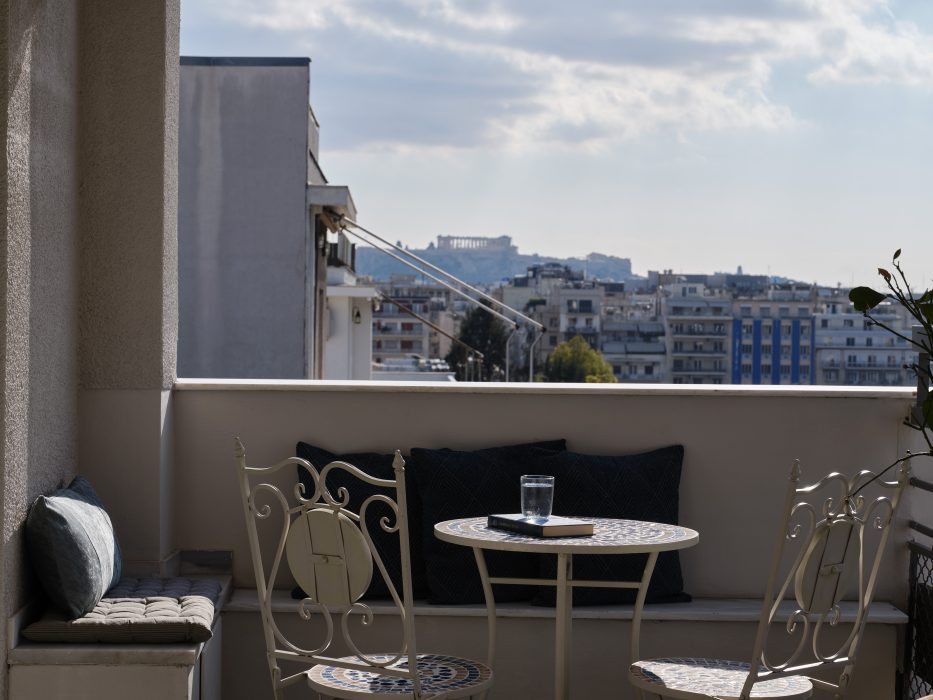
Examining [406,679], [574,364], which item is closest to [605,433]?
[406,679]

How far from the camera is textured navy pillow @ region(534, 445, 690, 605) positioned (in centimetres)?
368

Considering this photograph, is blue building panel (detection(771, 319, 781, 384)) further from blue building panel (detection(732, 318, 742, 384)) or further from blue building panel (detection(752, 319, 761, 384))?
blue building panel (detection(732, 318, 742, 384))

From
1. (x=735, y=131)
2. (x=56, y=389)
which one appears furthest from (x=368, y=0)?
(x=56, y=389)

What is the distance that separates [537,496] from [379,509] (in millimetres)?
845

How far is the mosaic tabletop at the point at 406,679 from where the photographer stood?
8.91 ft

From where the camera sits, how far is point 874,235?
177 ft

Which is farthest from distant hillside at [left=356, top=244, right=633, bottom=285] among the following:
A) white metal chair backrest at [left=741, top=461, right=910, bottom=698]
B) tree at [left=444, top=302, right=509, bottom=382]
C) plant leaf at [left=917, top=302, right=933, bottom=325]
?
plant leaf at [left=917, top=302, right=933, bottom=325]

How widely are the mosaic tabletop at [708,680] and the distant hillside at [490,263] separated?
54508 mm

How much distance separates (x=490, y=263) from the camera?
205ft

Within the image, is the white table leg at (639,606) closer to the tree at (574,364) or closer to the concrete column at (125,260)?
the concrete column at (125,260)

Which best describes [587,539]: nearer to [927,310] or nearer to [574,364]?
[927,310]

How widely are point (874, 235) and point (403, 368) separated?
2728cm

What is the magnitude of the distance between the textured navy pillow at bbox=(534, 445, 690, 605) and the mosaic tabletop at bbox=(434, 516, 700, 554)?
0.59 meters

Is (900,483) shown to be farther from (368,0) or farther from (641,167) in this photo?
(641,167)
